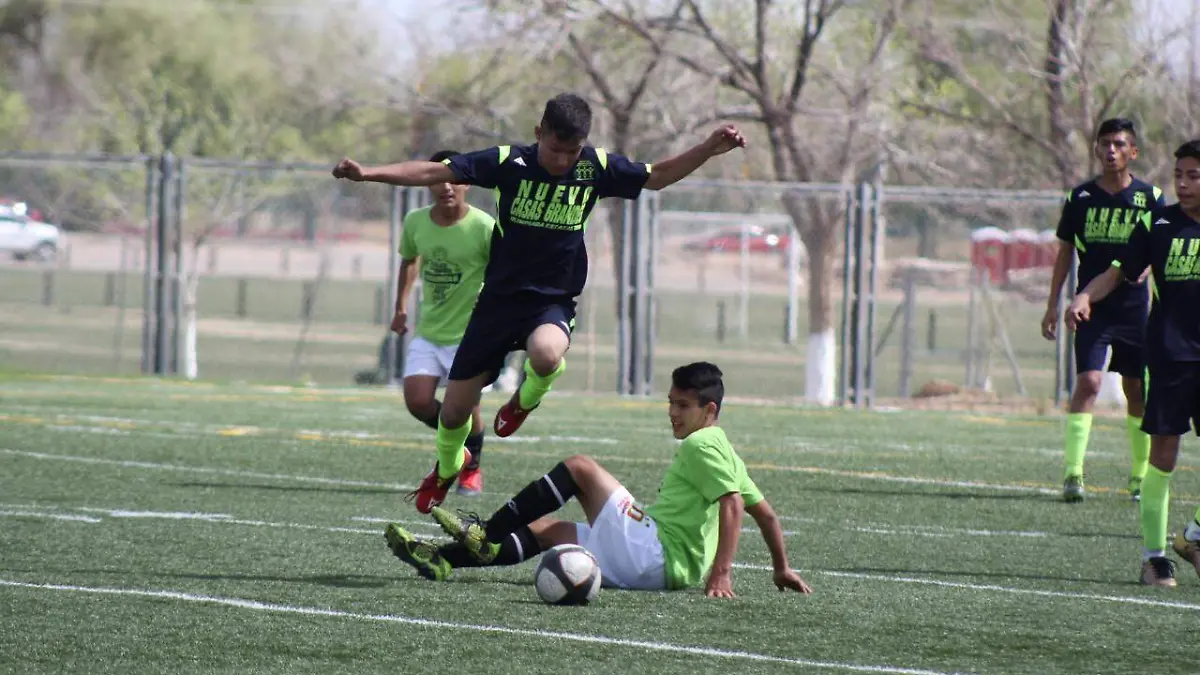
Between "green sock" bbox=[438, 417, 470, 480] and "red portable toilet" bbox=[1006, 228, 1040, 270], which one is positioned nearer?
"green sock" bbox=[438, 417, 470, 480]

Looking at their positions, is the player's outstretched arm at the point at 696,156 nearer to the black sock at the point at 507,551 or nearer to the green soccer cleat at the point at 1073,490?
the black sock at the point at 507,551

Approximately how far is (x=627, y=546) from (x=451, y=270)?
3971mm

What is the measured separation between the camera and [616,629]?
20.9 feet

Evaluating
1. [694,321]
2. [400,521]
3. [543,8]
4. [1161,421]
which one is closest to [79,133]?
[694,321]

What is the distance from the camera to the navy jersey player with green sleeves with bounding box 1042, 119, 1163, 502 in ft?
35.0

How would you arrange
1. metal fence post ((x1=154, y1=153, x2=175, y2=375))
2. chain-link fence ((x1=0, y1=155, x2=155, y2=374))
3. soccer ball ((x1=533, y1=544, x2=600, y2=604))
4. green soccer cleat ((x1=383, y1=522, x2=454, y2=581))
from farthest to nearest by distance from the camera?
chain-link fence ((x1=0, y1=155, x2=155, y2=374))
metal fence post ((x1=154, y1=153, x2=175, y2=375))
green soccer cleat ((x1=383, y1=522, x2=454, y2=581))
soccer ball ((x1=533, y1=544, x2=600, y2=604))

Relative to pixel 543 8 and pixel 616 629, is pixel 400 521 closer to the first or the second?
pixel 616 629

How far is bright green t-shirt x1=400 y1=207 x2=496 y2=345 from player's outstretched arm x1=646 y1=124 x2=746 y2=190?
253cm

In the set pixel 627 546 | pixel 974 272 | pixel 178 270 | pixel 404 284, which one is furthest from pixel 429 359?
pixel 974 272

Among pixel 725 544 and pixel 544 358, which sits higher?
pixel 544 358

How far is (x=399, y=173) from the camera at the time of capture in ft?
24.7

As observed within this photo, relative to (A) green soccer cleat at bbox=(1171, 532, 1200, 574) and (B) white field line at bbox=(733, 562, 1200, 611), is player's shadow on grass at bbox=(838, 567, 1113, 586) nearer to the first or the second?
(B) white field line at bbox=(733, 562, 1200, 611)

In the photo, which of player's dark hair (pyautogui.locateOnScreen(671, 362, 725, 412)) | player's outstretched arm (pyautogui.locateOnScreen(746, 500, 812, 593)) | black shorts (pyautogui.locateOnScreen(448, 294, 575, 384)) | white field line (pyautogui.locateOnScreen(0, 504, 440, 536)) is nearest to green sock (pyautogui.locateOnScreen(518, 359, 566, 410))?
black shorts (pyautogui.locateOnScreen(448, 294, 575, 384))

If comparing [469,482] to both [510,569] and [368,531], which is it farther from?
[510,569]
